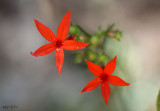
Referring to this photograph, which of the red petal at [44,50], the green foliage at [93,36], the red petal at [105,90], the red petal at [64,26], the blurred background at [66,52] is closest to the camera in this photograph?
the red petal at [64,26]

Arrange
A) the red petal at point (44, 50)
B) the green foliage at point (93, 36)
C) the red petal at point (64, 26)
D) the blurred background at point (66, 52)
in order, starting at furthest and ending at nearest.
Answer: the blurred background at point (66, 52) < the green foliage at point (93, 36) < the red petal at point (44, 50) < the red petal at point (64, 26)

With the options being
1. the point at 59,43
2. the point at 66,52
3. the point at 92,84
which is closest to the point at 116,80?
the point at 92,84

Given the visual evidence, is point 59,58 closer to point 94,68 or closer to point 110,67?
point 94,68

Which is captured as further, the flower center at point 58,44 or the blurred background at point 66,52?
the blurred background at point 66,52

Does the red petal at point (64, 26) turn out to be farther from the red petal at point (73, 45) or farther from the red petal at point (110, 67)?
the red petal at point (110, 67)

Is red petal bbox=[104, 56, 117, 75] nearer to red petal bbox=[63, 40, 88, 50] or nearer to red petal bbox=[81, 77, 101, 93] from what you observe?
red petal bbox=[81, 77, 101, 93]

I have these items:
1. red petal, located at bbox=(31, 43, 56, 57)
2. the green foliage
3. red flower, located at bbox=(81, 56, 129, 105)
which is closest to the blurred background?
the green foliage

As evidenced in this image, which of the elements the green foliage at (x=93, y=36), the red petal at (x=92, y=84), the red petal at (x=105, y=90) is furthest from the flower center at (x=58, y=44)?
the red petal at (x=105, y=90)

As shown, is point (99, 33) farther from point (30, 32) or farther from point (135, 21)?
point (30, 32)

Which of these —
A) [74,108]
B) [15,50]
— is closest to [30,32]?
[15,50]
